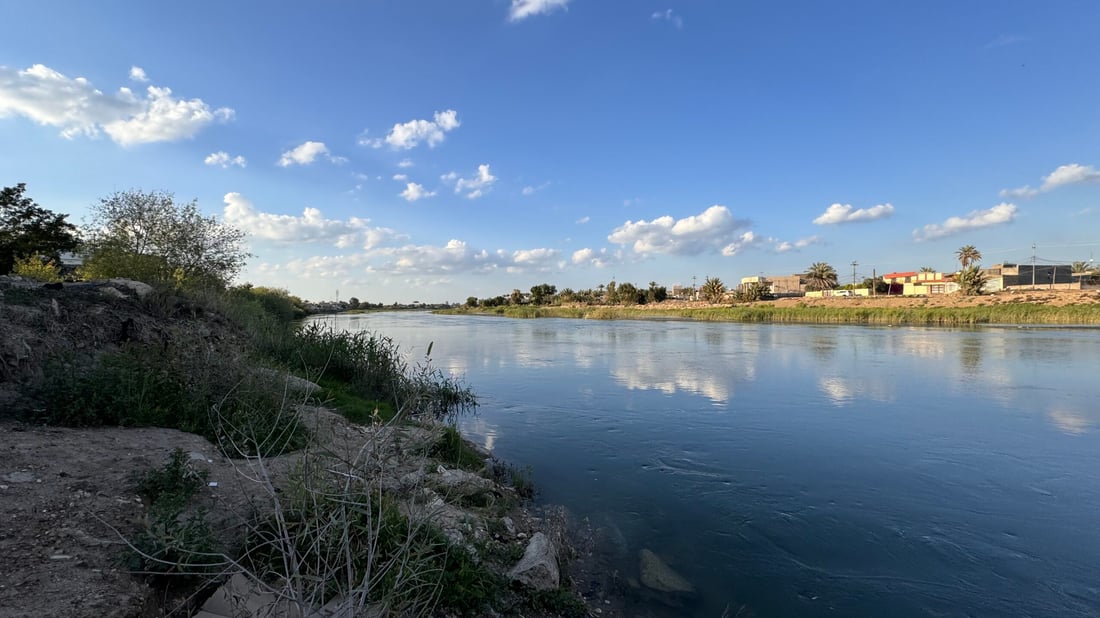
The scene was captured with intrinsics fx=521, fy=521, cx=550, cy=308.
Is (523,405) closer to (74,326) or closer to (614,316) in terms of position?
(74,326)

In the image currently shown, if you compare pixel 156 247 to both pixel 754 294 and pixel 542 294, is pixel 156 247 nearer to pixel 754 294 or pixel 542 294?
pixel 754 294

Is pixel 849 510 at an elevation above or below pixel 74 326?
below

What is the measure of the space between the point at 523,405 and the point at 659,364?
31.7 feet

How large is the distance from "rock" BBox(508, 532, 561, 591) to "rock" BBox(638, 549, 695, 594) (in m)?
1.09

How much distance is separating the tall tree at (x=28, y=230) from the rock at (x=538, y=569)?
27.4 metres

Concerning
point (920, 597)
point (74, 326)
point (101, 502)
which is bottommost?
point (920, 597)

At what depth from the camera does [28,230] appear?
80.3 feet

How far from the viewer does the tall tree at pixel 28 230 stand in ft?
75.1

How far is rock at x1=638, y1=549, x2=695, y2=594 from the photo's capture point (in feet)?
18.5

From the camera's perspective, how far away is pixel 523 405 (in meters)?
15.0

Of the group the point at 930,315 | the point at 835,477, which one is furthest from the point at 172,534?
the point at 930,315

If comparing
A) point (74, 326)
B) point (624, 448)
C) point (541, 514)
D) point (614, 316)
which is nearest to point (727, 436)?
point (624, 448)

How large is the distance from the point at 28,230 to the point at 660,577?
3249cm

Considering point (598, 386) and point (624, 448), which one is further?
point (598, 386)
